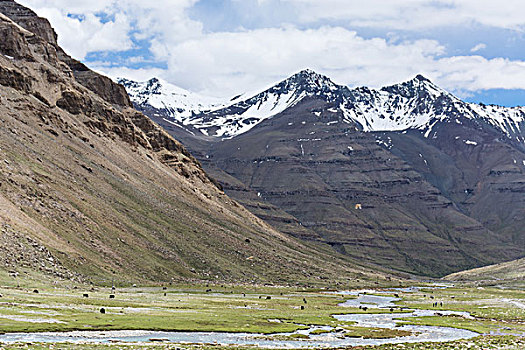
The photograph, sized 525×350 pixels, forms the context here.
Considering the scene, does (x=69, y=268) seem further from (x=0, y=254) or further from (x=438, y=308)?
(x=438, y=308)

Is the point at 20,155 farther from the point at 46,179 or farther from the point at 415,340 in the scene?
the point at 415,340

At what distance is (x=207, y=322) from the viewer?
8606 cm

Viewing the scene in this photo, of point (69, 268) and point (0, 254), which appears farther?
point (69, 268)

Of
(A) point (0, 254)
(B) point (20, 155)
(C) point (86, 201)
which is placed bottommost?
(A) point (0, 254)

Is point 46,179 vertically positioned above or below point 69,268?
above

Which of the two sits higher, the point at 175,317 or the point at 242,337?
the point at 175,317

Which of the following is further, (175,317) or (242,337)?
(175,317)

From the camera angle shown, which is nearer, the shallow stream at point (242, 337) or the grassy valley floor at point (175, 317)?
the shallow stream at point (242, 337)

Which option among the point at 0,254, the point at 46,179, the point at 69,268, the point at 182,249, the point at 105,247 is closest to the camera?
the point at 0,254

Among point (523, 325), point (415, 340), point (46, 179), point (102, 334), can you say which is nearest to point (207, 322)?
point (102, 334)

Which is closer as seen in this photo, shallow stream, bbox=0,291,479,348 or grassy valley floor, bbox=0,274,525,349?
shallow stream, bbox=0,291,479,348

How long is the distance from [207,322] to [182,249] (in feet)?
377

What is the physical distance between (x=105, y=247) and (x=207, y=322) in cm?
8899

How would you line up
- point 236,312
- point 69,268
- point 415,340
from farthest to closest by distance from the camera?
point 69,268
point 236,312
point 415,340
